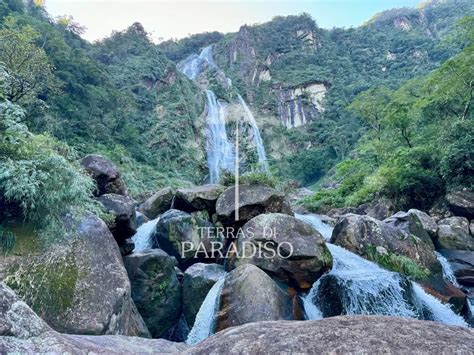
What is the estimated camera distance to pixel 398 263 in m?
10.0

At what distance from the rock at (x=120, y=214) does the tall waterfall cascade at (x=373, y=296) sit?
5155 millimetres

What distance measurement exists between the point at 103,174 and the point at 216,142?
34057 millimetres

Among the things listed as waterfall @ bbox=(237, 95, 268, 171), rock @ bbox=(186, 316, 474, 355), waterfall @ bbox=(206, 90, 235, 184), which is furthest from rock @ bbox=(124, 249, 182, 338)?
waterfall @ bbox=(237, 95, 268, 171)

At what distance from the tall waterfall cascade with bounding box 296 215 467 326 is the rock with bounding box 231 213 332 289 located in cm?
47

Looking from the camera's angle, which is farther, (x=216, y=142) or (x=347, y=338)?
(x=216, y=142)

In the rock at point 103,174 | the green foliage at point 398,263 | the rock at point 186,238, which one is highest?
the rock at point 103,174

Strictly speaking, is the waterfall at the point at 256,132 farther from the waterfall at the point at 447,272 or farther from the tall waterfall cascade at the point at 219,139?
the waterfall at the point at 447,272

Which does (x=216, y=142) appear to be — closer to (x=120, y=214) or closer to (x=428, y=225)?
(x=428, y=225)

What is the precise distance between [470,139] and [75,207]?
16.3 m

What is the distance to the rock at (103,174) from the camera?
396 inches

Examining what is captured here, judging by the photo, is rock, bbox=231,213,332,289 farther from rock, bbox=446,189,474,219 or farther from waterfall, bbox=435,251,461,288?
rock, bbox=446,189,474,219

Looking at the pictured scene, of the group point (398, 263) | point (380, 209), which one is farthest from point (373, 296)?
point (380, 209)

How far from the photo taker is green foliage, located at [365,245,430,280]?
9.95 meters

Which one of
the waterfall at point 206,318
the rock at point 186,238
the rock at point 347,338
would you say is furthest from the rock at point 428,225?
the rock at point 347,338
